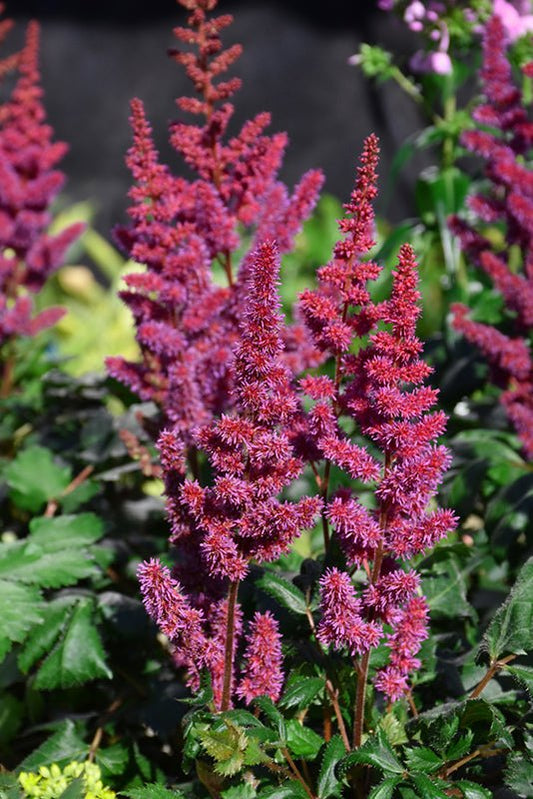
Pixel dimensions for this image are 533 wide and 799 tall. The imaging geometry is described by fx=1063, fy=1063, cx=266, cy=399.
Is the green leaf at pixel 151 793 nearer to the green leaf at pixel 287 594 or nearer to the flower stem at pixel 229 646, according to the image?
the flower stem at pixel 229 646

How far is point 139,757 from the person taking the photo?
1.71 metres

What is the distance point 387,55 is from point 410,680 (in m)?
1.79

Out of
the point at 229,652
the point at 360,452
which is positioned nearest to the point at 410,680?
the point at 229,652

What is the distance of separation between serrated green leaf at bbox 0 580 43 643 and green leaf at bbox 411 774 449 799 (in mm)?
679

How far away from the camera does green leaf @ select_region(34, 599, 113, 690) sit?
1.70 meters

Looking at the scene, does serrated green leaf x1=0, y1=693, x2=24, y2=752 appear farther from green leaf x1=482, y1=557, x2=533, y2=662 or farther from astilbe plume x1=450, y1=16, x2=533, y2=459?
astilbe plume x1=450, y1=16, x2=533, y2=459

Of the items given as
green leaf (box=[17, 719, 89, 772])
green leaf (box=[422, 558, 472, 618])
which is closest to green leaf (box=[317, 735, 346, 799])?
green leaf (box=[422, 558, 472, 618])

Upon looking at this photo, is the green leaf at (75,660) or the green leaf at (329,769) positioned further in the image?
the green leaf at (75,660)

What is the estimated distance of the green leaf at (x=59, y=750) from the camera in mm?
1687

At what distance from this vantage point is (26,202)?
8.77 feet

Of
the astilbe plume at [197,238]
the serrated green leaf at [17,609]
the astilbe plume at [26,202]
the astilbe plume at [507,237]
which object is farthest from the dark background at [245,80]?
the serrated green leaf at [17,609]

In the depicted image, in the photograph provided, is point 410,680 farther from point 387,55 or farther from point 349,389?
point 387,55

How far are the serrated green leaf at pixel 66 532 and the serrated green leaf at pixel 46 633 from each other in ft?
0.39

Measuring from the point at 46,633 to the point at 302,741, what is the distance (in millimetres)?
556
